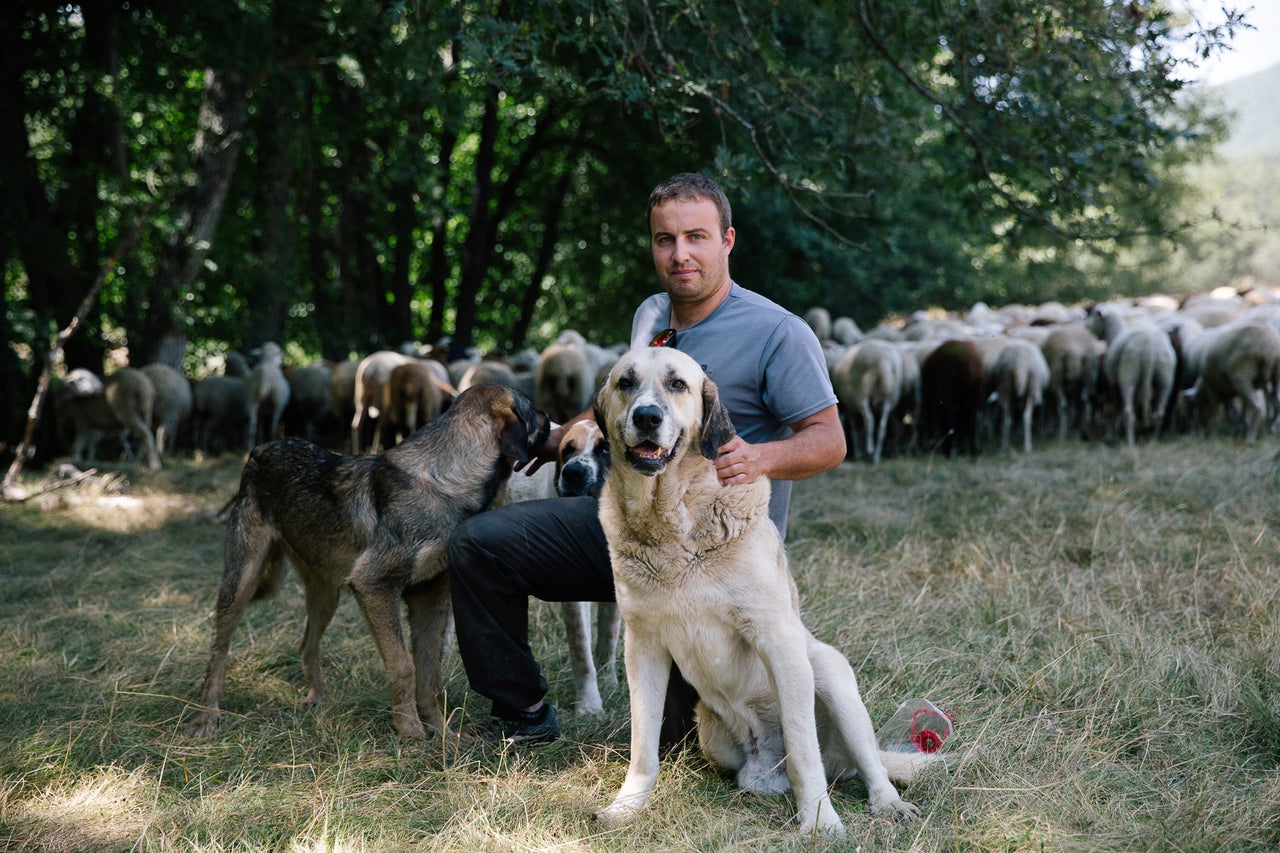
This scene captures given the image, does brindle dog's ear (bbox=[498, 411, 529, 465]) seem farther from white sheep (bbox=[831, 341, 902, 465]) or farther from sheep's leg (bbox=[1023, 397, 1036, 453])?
sheep's leg (bbox=[1023, 397, 1036, 453])

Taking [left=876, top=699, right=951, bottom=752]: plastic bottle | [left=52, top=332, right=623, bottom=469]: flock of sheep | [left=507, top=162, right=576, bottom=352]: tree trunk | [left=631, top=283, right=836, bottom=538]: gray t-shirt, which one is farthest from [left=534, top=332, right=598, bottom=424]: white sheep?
[left=507, top=162, right=576, bottom=352]: tree trunk

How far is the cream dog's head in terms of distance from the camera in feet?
9.86

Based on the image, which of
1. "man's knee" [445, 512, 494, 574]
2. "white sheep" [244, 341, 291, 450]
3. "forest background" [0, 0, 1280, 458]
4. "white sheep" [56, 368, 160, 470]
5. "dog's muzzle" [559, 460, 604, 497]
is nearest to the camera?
"man's knee" [445, 512, 494, 574]

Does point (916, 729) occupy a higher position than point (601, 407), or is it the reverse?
point (601, 407)

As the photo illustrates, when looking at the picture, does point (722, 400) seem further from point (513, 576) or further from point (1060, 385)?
point (1060, 385)

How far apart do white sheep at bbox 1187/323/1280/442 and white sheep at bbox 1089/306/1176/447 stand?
0.44 m

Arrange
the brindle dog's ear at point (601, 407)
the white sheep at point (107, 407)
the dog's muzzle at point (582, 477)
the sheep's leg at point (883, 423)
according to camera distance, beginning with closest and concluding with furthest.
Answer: the brindle dog's ear at point (601, 407) < the dog's muzzle at point (582, 477) < the sheep's leg at point (883, 423) < the white sheep at point (107, 407)

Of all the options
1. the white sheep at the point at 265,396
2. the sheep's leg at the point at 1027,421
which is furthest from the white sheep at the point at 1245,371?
the white sheep at the point at 265,396

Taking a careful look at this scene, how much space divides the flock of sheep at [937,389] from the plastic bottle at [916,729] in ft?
24.3

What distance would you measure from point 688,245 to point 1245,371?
10.0 metres

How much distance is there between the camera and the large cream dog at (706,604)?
3.08 metres

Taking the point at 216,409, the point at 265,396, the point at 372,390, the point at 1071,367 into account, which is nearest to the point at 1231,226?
the point at 1071,367

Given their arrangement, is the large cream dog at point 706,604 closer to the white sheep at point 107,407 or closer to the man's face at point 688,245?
the man's face at point 688,245

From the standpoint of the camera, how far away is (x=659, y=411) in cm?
298
